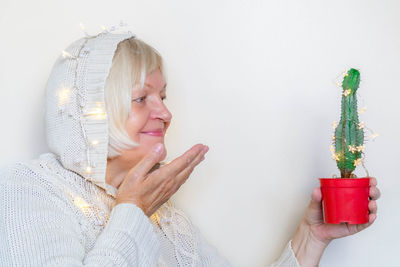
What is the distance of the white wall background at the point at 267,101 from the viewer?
5.13 feet

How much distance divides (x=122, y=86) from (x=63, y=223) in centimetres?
39

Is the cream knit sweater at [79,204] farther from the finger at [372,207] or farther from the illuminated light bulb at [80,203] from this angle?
the finger at [372,207]

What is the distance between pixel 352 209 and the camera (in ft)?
3.99

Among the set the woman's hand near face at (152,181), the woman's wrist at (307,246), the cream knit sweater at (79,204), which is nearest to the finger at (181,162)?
the woman's hand near face at (152,181)

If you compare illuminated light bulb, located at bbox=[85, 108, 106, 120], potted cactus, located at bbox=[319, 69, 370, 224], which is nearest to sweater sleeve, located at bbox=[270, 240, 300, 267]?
potted cactus, located at bbox=[319, 69, 370, 224]

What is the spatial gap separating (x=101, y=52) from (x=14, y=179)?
1.30 ft

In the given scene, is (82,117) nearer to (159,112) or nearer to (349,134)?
(159,112)

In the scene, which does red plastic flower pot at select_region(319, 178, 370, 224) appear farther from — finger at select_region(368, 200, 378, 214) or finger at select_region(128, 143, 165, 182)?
finger at select_region(128, 143, 165, 182)

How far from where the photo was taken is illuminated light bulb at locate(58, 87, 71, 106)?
1234 mm

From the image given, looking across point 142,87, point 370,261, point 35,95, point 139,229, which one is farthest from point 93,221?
point 370,261

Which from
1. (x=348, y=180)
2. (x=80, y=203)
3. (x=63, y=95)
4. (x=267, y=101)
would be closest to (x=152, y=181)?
(x=80, y=203)

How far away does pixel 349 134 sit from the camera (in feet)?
4.10

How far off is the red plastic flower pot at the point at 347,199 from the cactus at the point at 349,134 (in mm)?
62

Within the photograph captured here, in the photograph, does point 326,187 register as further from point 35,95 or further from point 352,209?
point 35,95
